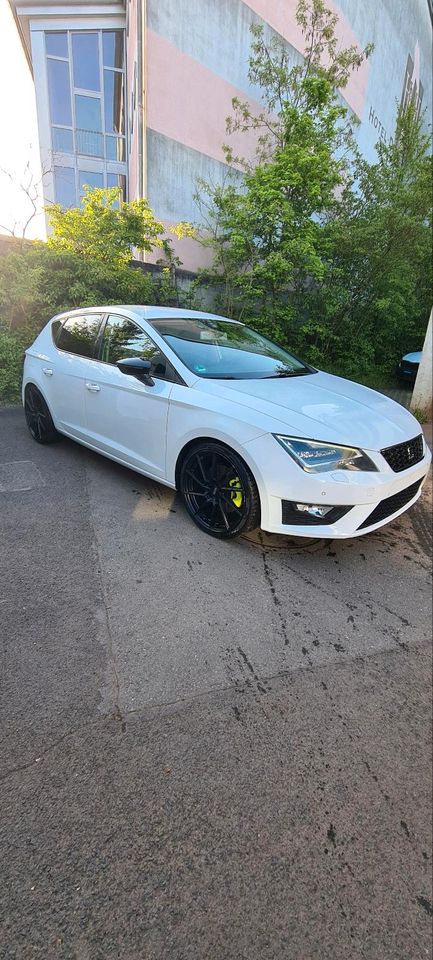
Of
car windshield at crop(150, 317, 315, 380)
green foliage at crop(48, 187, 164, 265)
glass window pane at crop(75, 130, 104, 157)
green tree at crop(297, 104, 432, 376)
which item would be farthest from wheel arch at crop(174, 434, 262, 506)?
glass window pane at crop(75, 130, 104, 157)

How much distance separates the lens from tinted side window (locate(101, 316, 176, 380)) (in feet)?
10.8

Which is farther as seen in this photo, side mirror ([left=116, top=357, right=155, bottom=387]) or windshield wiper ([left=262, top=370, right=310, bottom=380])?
windshield wiper ([left=262, top=370, right=310, bottom=380])

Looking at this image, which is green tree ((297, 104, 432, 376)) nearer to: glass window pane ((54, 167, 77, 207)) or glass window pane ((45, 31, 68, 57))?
glass window pane ((54, 167, 77, 207))

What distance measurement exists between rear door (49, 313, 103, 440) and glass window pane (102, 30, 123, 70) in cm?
1581

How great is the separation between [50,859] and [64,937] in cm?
19

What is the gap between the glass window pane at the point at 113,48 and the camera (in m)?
14.0

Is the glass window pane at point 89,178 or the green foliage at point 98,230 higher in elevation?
the glass window pane at point 89,178

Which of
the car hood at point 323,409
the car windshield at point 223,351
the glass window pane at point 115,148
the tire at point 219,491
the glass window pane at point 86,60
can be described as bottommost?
the tire at point 219,491

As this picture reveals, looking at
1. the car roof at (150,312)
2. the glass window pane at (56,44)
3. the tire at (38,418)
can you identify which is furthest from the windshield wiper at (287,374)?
the glass window pane at (56,44)

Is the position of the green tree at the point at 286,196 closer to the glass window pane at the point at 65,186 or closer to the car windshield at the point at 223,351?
the car windshield at the point at 223,351

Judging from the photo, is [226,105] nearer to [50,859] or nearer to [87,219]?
[87,219]

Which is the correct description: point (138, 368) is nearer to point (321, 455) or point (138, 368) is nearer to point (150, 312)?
point (150, 312)

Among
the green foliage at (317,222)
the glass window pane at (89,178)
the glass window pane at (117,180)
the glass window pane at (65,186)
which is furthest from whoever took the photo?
the glass window pane at (117,180)

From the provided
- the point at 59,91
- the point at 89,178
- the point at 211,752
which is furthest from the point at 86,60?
the point at 211,752
